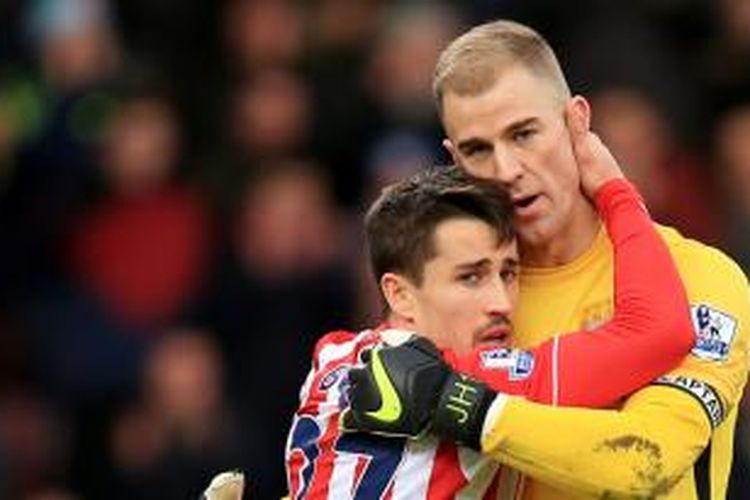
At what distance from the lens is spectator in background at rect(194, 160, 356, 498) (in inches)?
415

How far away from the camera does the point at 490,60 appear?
20.2ft

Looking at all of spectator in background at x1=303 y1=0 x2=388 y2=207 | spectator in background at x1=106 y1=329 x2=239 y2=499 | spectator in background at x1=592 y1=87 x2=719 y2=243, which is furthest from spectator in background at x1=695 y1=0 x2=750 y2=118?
spectator in background at x1=106 y1=329 x2=239 y2=499

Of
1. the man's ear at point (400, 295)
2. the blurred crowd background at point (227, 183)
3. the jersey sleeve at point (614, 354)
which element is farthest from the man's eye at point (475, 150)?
the blurred crowd background at point (227, 183)

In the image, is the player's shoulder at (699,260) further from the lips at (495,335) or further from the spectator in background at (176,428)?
the spectator in background at (176,428)

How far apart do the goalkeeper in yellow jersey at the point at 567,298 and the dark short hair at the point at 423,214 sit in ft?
0.31

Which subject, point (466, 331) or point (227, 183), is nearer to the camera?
point (466, 331)

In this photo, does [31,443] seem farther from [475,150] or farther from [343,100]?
[475,150]

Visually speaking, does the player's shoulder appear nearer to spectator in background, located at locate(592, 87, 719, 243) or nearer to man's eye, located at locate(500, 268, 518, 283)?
man's eye, located at locate(500, 268, 518, 283)

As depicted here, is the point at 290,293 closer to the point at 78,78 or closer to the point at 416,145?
the point at 416,145

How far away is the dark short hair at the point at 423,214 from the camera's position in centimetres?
598

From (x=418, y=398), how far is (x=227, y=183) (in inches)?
251

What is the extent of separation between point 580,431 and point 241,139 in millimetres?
6599

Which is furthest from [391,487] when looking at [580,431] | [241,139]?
[241,139]

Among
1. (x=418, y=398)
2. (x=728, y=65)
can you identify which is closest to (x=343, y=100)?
(x=728, y=65)
